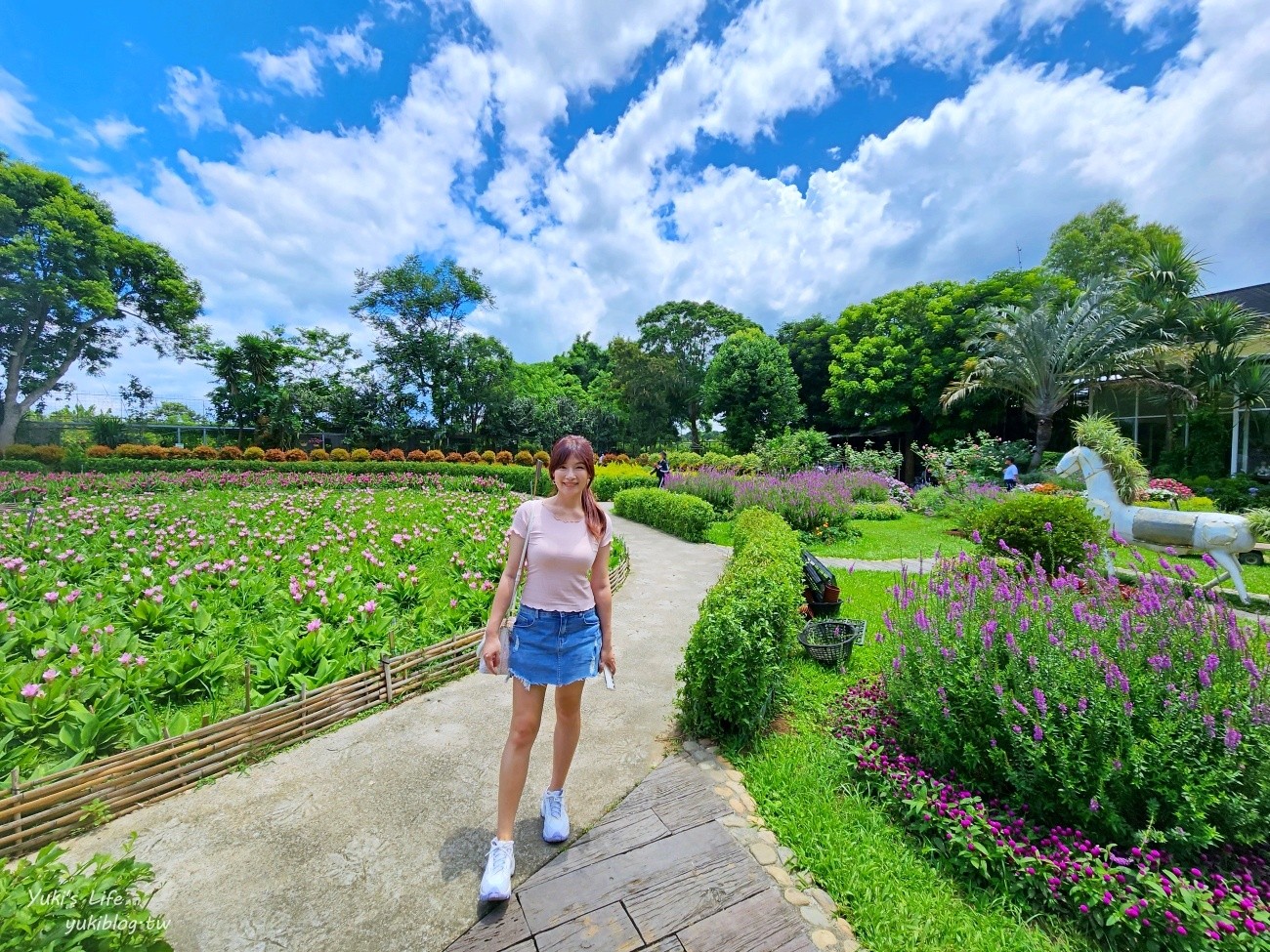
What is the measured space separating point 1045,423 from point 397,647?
20.4 meters

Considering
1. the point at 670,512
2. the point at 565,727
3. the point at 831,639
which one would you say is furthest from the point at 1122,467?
the point at 565,727

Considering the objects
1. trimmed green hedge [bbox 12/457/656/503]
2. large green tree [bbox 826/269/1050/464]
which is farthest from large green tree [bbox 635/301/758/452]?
trimmed green hedge [bbox 12/457/656/503]

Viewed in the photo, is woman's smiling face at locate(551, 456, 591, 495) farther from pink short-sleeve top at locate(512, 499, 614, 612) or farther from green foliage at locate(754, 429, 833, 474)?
green foliage at locate(754, 429, 833, 474)

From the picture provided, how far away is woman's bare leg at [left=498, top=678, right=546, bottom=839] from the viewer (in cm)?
194

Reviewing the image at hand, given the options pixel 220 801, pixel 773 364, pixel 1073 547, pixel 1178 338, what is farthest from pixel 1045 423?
pixel 220 801

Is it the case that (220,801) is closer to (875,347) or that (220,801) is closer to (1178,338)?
(1178,338)


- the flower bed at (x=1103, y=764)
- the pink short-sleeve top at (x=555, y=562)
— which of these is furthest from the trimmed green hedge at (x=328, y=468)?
the flower bed at (x=1103, y=764)

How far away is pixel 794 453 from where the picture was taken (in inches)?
654

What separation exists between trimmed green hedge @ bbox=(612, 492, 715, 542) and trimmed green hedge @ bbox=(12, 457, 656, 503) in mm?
2884

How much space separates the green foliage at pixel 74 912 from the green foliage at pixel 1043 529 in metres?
6.67

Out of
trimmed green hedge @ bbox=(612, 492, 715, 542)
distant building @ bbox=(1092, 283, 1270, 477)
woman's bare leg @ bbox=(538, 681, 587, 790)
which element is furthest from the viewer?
distant building @ bbox=(1092, 283, 1270, 477)

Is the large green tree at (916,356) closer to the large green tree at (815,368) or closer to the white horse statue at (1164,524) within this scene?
the large green tree at (815,368)

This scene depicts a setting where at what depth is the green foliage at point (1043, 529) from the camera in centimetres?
579

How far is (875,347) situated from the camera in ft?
78.4
